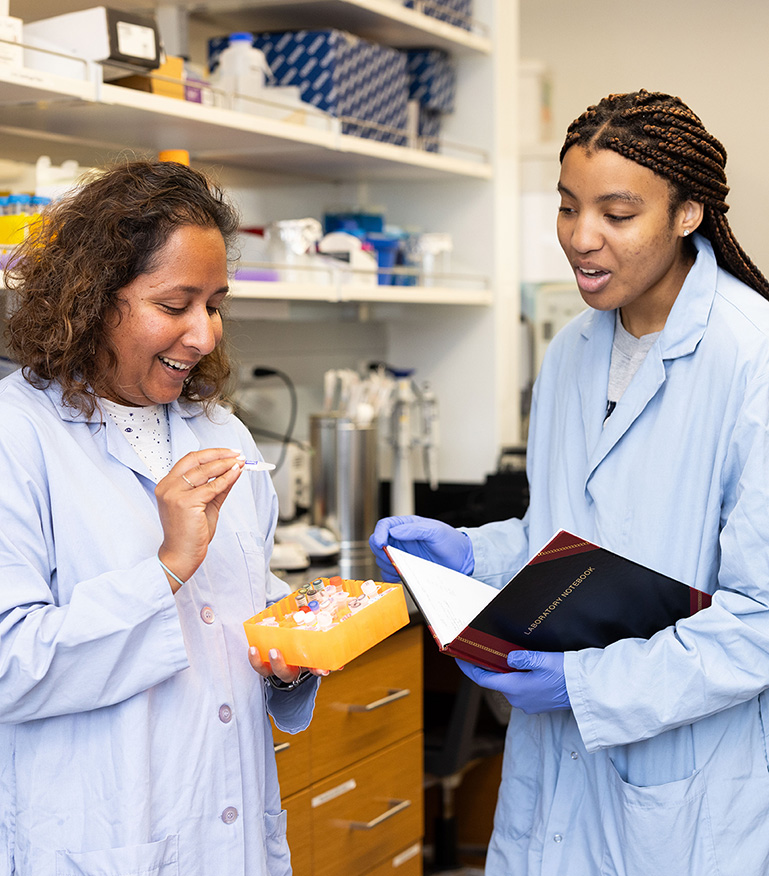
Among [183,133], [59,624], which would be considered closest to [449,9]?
[183,133]

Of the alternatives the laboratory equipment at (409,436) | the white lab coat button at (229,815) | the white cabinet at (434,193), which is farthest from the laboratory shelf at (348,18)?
the white lab coat button at (229,815)

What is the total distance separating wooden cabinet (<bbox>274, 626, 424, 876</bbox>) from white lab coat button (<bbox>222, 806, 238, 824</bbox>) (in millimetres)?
620

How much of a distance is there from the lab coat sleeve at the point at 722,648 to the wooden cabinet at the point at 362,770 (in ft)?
2.53

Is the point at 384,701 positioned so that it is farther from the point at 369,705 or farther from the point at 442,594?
the point at 442,594

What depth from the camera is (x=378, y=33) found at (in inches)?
109

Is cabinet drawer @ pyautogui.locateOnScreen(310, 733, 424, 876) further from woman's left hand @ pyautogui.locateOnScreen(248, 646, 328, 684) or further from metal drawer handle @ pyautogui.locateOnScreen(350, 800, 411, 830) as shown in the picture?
woman's left hand @ pyautogui.locateOnScreen(248, 646, 328, 684)

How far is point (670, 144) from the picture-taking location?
53.5 inches

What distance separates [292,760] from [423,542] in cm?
62

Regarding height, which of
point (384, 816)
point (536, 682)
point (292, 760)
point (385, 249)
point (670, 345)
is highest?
point (385, 249)

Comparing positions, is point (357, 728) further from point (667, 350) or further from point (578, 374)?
point (667, 350)

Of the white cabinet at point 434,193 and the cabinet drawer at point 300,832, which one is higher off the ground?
the white cabinet at point 434,193

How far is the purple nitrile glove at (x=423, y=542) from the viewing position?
1.57 m

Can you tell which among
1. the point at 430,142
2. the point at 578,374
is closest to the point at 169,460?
the point at 578,374

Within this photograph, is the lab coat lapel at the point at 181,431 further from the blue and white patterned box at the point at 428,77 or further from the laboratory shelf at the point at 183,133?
the blue and white patterned box at the point at 428,77
